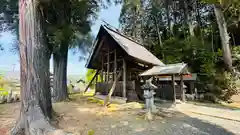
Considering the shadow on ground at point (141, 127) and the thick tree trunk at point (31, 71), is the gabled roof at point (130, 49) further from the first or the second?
the thick tree trunk at point (31, 71)

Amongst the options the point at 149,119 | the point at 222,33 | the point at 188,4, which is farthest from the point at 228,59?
the point at 188,4

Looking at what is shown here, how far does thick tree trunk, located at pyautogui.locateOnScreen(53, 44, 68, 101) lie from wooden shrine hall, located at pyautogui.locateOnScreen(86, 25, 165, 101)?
267cm

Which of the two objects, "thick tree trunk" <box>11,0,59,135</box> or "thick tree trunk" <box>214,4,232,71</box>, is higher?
"thick tree trunk" <box>214,4,232,71</box>

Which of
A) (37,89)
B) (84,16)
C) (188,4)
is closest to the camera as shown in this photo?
(37,89)

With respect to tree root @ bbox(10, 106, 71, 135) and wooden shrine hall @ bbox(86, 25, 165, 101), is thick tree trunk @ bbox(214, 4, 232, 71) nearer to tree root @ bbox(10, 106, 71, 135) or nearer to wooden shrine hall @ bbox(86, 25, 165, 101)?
wooden shrine hall @ bbox(86, 25, 165, 101)

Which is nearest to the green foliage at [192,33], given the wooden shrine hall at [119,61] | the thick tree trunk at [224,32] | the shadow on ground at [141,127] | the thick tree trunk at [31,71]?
the thick tree trunk at [224,32]

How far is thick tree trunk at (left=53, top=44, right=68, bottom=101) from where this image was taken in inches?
404

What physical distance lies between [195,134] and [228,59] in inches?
381

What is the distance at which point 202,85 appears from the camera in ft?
47.3

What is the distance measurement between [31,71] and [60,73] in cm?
616

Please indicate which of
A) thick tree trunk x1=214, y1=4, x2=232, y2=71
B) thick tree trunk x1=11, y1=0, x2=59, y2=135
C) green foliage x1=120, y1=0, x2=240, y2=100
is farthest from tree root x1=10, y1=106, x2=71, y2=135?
thick tree trunk x1=214, y1=4, x2=232, y2=71

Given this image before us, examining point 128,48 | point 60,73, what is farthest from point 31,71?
point 128,48

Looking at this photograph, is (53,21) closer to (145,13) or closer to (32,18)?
(32,18)

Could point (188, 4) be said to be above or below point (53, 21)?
above
